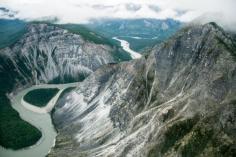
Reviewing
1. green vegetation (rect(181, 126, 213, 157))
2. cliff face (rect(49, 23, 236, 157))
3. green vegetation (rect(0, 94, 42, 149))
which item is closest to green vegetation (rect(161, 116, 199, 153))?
cliff face (rect(49, 23, 236, 157))

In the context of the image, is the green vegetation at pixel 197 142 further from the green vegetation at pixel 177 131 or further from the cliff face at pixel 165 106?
the green vegetation at pixel 177 131

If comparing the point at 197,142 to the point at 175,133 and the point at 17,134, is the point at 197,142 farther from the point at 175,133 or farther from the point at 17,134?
the point at 17,134

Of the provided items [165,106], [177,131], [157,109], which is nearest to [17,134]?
[157,109]

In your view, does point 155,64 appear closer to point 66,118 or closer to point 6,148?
point 66,118

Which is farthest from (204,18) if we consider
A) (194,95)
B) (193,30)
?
(194,95)

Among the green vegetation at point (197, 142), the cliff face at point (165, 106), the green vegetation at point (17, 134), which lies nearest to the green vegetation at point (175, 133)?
the cliff face at point (165, 106)

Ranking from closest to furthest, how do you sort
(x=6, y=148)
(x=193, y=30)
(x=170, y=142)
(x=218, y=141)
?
(x=218, y=141), (x=170, y=142), (x=193, y=30), (x=6, y=148)

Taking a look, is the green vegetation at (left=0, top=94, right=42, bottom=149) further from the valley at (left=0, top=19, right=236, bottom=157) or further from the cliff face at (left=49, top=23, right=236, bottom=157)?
the cliff face at (left=49, top=23, right=236, bottom=157)

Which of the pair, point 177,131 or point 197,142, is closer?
point 197,142
